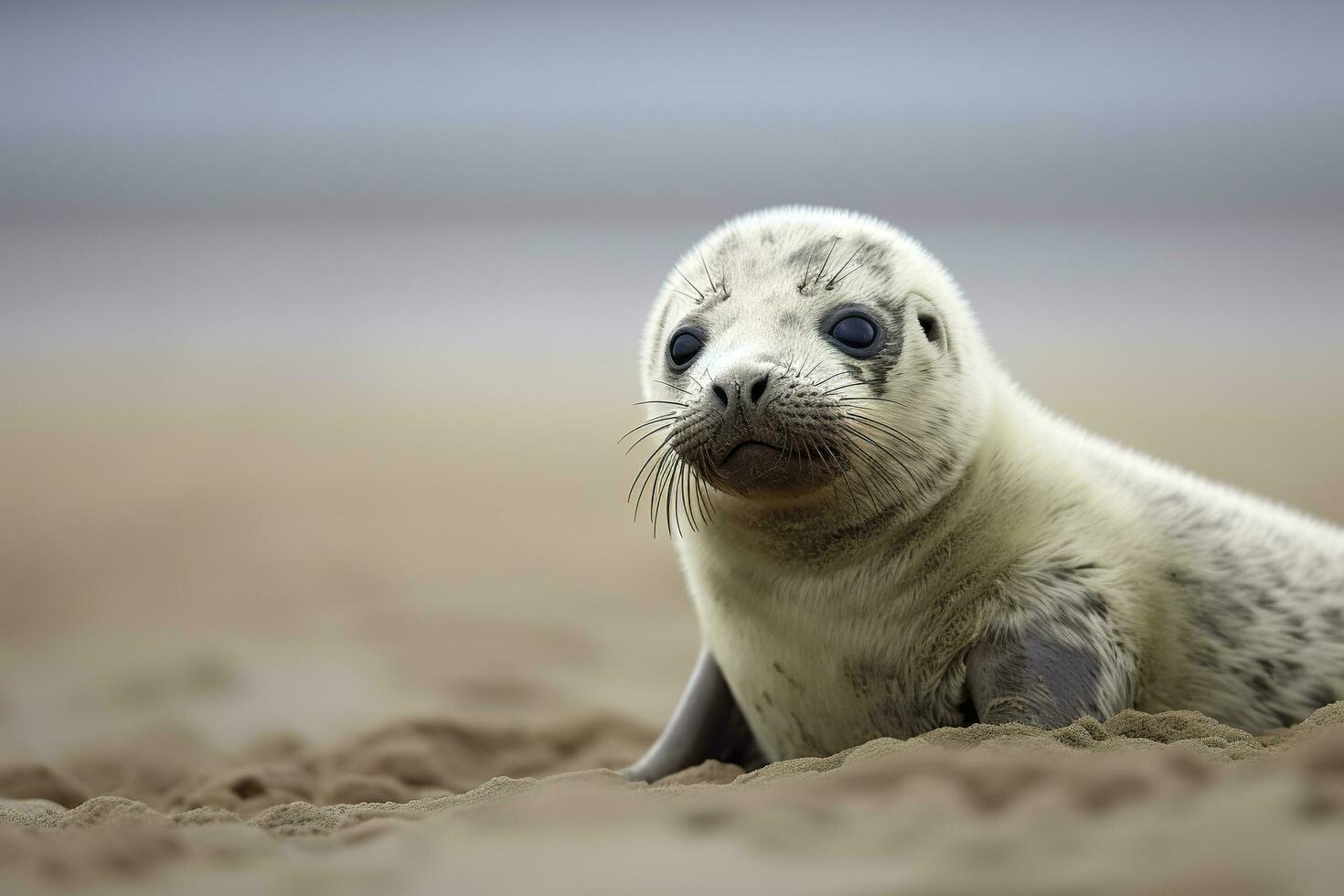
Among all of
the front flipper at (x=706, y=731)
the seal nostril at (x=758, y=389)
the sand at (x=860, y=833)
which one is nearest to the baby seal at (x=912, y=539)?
the seal nostril at (x=758, y=389)

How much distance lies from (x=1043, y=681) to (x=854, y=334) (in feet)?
2.92

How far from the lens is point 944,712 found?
2939 mm

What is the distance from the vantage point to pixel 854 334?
10.0ft

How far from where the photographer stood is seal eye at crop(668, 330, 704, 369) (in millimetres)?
3172

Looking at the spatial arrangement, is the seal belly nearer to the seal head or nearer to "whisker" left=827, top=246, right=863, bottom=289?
the seal head

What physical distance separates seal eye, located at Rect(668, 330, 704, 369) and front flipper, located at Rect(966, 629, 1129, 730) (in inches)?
38.1

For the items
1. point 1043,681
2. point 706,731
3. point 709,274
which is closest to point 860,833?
point 1043,681

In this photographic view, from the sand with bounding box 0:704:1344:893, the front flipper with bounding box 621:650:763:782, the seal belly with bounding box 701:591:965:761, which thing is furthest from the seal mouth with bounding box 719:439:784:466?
the front flipper with bounding box 621:650:763:782

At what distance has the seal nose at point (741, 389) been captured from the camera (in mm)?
2719

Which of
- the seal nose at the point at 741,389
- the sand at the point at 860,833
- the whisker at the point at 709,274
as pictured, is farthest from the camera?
A: the whisker at the point at 709,274

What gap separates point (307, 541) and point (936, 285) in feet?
20.3

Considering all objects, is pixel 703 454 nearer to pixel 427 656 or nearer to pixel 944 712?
pixel 944 712

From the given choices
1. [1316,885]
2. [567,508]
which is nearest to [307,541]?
[567,508]

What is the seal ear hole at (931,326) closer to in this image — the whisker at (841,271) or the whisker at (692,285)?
the whisker at (841,271)
